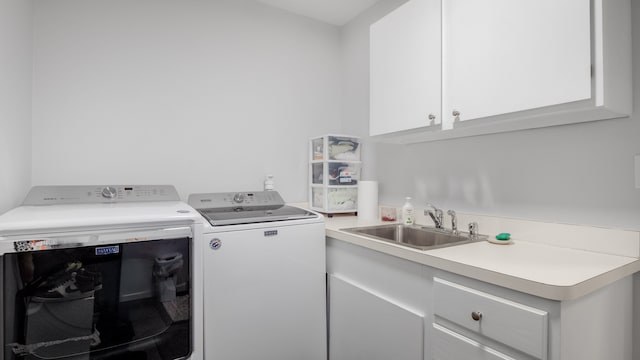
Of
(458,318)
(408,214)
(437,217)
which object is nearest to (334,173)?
(408,214)

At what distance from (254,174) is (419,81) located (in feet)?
4.16

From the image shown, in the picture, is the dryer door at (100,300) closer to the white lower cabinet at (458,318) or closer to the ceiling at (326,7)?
the white lower cabinet at (458,318)

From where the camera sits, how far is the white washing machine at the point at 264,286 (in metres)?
1.52

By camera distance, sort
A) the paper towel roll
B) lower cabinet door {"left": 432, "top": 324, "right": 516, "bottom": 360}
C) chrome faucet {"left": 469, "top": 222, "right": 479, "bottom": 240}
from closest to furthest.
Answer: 1. lower cabinet door {"left": 432, "top": 324, "right": 516, "bottom": 360}
2. chrome faucet {"left": 469, "top": 222, "right": 479, "bottom": 240}
3. the paper towel roll

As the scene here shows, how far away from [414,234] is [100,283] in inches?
62.4

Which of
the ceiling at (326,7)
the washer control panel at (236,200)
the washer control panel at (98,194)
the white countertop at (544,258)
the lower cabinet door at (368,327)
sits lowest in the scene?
the lower cabinet door at (368,327)

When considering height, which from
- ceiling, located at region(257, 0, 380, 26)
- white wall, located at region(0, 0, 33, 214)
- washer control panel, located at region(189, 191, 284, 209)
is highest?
ceiling, located at region(257, 0, 380, 26)

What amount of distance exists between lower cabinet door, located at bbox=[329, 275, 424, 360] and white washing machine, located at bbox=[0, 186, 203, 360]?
0.72 metres

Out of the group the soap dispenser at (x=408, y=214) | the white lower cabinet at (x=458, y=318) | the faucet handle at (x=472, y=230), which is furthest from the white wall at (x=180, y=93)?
the faucet handle at (x=472, y=230)

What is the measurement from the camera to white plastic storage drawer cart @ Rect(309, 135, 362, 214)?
2.32m

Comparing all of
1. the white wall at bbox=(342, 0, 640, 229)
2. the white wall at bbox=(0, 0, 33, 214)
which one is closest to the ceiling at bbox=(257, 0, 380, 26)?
the white wall at bbox=(342, 0, 640, 229)

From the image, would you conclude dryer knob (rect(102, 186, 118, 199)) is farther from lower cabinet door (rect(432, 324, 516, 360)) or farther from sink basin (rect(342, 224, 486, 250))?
lower cabinet door (rect(432, 324, 516, 360))

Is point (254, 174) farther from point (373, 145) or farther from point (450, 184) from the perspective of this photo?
point (450, 184)

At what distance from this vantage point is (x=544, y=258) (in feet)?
4.01
